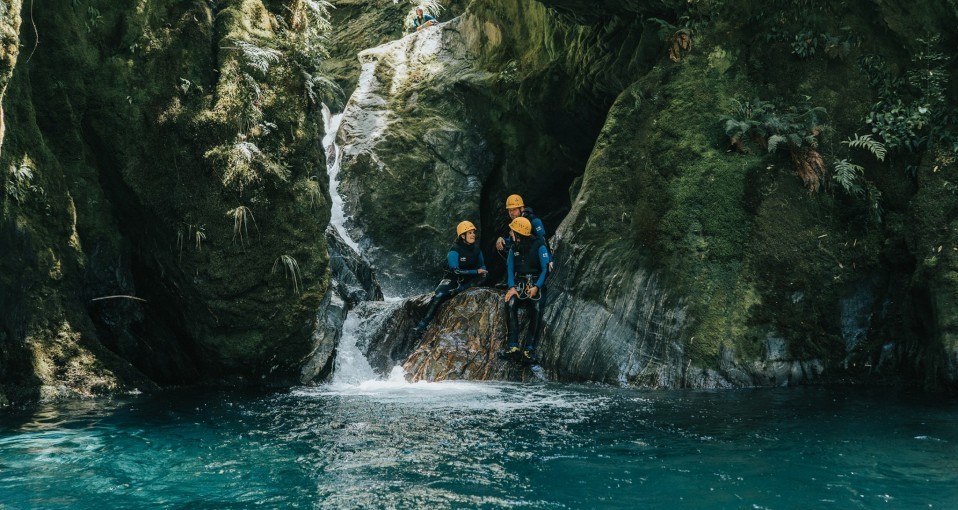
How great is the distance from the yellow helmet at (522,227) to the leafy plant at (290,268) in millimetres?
4236

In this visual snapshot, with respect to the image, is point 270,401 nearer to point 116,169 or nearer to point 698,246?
point 116,169

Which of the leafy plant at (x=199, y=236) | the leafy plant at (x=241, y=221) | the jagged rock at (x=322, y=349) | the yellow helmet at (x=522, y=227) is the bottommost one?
A: the jagged rock at (x=322, y=349)

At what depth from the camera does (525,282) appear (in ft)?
43.5

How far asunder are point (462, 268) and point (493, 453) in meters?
8.70

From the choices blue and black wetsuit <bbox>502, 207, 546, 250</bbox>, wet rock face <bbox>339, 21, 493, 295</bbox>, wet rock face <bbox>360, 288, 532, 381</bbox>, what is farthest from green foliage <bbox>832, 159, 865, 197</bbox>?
wet rock face <bbox>339, 21, 493, 295</bbox>

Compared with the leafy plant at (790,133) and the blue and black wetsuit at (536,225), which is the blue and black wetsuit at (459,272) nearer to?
the blue and black wetsuit at (536,225)

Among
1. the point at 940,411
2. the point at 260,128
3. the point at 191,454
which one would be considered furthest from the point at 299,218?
the point at 940,411

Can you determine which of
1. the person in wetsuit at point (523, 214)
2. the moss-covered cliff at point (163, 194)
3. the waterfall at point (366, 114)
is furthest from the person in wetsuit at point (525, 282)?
the waterfall at point (366, 114)

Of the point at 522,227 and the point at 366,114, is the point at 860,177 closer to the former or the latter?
the point at 522,227

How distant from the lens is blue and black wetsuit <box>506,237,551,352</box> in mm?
13078

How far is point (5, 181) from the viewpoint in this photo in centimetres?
900

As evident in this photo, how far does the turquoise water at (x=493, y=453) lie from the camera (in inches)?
211

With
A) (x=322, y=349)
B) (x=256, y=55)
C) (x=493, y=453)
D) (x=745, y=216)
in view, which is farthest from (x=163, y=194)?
(x=745, y=216)

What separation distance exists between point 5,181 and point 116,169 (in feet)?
5.65
